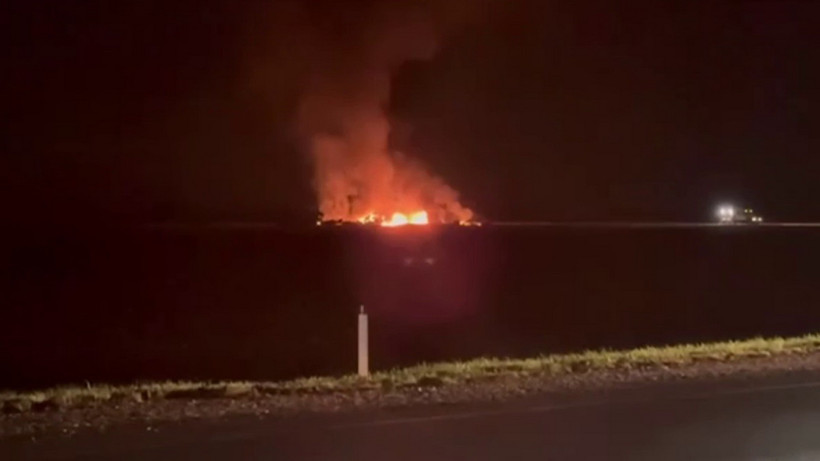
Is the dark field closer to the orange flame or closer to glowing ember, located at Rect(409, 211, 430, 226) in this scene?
the orange flame

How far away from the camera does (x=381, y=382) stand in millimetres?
14086

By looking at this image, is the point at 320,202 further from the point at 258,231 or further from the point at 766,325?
the point at 766,325

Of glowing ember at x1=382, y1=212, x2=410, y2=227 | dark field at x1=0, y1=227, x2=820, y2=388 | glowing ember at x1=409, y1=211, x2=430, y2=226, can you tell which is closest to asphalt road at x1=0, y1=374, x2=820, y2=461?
dark field at x1=0, y1=227, x2=820, y2=388

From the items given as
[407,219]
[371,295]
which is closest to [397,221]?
[407,219]

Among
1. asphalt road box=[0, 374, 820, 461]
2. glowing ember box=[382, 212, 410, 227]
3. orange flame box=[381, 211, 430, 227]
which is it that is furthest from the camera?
orange flame box=[381, 211, 430, 227]

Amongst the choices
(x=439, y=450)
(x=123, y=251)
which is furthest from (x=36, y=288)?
(x=439, y=450)

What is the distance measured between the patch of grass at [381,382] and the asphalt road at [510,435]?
2300mm

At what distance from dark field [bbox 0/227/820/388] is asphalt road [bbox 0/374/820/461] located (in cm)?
925

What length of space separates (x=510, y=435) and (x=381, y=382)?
178 inches

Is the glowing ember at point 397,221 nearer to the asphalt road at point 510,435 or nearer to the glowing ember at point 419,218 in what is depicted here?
the glowing ember at point 419,218

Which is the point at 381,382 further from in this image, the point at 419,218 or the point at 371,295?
the point at 419,218

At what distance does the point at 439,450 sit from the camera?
901 centimetres

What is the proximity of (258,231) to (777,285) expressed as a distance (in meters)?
15.8

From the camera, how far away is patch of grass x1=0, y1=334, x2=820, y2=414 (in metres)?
12.8
